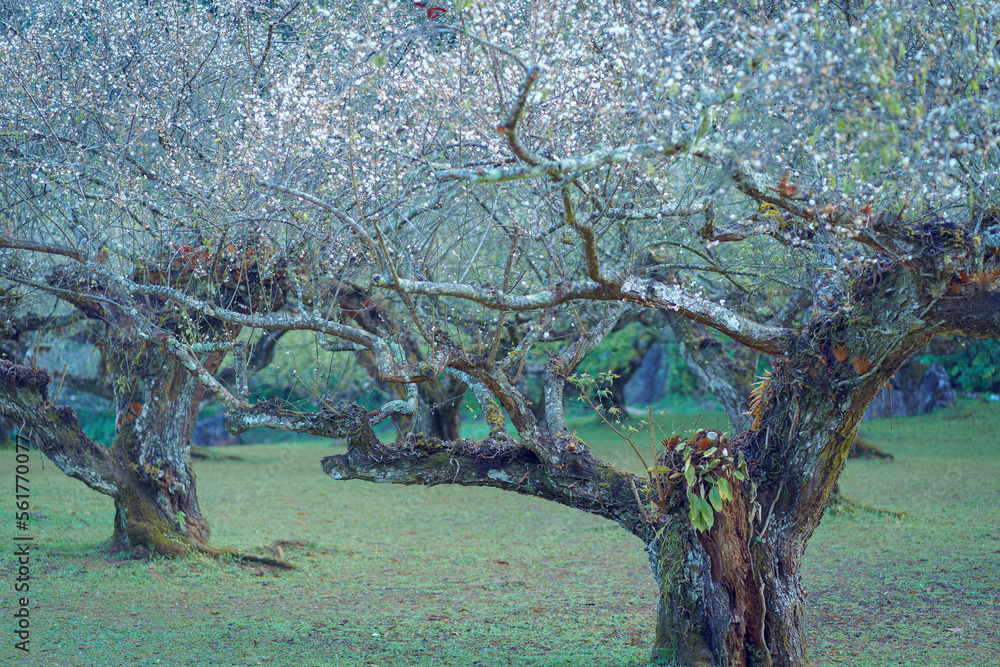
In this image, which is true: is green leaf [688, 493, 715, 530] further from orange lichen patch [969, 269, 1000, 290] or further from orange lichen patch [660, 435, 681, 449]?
orange lichen patch [969, 269, 1000, 290]

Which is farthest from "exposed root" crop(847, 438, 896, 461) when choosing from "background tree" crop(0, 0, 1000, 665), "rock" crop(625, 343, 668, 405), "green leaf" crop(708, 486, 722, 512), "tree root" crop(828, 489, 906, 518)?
"rock" crop(625, 343, 668, 405)

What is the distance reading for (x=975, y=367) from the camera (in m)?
23.0

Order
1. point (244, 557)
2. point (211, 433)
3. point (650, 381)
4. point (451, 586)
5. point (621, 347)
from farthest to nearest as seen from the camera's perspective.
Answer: point (650, 381)
point (211, 433)
point (621, 347)
point (244, 557)
point (451, 586)

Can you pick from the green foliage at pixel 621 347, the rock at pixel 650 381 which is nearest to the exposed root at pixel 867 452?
the green foliage at pixel 621 347

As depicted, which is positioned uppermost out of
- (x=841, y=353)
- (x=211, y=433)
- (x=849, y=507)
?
(x=841, y=353)

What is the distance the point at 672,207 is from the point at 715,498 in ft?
7.72

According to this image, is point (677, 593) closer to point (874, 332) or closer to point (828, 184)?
point (874, 332)

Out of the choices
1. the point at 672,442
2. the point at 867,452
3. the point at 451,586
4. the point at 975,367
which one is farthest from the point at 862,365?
the point at 975,367

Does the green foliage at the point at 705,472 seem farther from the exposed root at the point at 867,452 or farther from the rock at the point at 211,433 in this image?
the rock at the point at 211,433

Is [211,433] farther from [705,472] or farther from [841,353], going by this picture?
[841,353]

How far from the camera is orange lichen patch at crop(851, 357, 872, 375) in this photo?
16.5 feet

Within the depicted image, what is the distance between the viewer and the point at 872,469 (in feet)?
51.5

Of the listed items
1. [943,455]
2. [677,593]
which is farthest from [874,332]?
[943,455]

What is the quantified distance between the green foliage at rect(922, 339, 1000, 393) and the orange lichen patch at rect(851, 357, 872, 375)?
19.0 m
